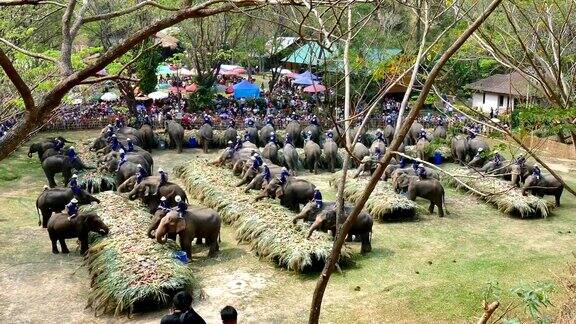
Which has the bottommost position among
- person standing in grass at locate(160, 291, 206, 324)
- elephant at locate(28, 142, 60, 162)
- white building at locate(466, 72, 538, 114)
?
person standing in grass at locate(160, 291, 206, 324)

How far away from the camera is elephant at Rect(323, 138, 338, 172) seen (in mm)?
18953

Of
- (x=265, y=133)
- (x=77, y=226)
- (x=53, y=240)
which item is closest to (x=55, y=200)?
(x=53, y=240)

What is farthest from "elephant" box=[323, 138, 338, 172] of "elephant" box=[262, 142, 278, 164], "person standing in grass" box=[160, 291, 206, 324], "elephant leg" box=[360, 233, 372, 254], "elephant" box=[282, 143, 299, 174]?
"person standing in grass" box=[160, 291, 206, 324]

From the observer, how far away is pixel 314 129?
21.4 m

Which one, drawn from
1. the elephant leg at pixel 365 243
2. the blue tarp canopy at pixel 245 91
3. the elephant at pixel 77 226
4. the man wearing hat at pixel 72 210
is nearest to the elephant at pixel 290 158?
the elephant leg at pixel 365 243

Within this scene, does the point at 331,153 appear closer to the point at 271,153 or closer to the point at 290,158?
the point at 290,158

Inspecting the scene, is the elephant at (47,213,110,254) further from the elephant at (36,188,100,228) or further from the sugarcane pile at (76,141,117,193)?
the sugarcane pile at (76,141,117,193)

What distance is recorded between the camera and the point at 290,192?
45.8ft

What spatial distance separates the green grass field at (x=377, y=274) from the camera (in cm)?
913

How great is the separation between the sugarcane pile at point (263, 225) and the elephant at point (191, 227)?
677 millimetres

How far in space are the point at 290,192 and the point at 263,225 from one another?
2.31 m

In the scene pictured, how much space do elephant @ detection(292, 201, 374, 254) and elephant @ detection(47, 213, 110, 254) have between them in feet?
11.8

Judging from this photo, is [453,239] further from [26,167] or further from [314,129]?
[26,167]

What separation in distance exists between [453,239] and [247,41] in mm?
18216
